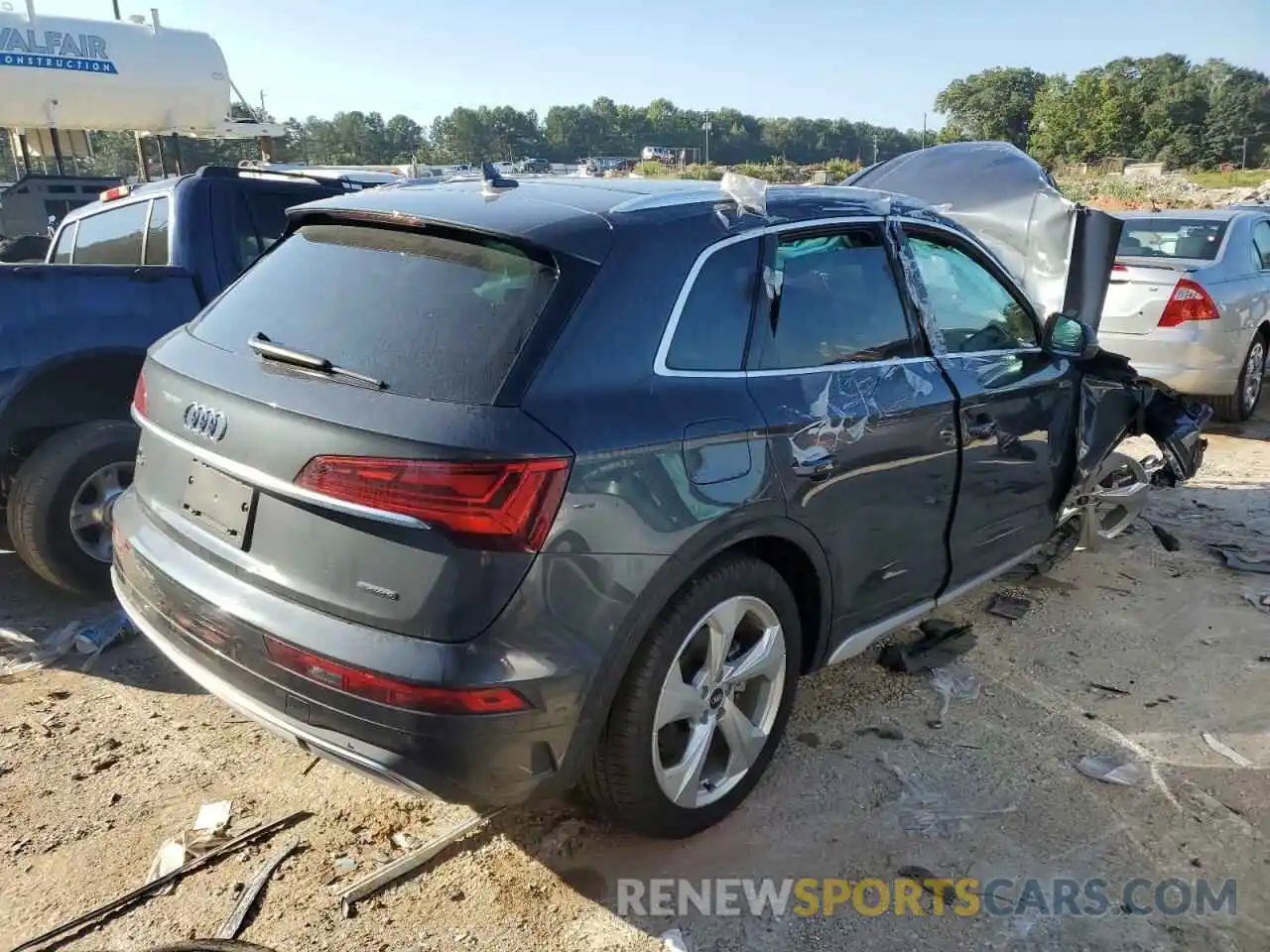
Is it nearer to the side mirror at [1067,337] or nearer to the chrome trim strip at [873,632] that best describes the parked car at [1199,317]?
the side mirror at [1067,337]

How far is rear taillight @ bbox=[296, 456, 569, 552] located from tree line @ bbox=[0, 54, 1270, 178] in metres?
36.7

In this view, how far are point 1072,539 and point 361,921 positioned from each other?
3.82 m

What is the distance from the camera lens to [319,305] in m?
2.57

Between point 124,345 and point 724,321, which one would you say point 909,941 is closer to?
point 724,321

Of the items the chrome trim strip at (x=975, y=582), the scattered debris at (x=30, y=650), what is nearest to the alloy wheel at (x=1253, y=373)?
the chrome trim strip at (x=975, y=582)

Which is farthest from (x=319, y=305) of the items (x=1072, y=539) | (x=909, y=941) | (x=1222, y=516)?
(x=1222, y=516)

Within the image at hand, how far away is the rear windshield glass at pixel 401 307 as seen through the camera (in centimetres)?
222

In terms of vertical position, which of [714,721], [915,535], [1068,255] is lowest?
[714,721]

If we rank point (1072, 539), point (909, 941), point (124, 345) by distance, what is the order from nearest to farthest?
1. point (909, 941)
2. point (124, 345)
3. point (1072, 539)

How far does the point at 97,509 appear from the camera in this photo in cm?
429

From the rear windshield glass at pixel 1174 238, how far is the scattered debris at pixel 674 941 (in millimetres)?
7191

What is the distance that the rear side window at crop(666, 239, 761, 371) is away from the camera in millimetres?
2496

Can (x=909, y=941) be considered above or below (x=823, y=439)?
below

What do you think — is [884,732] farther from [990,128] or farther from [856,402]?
[990,128]
